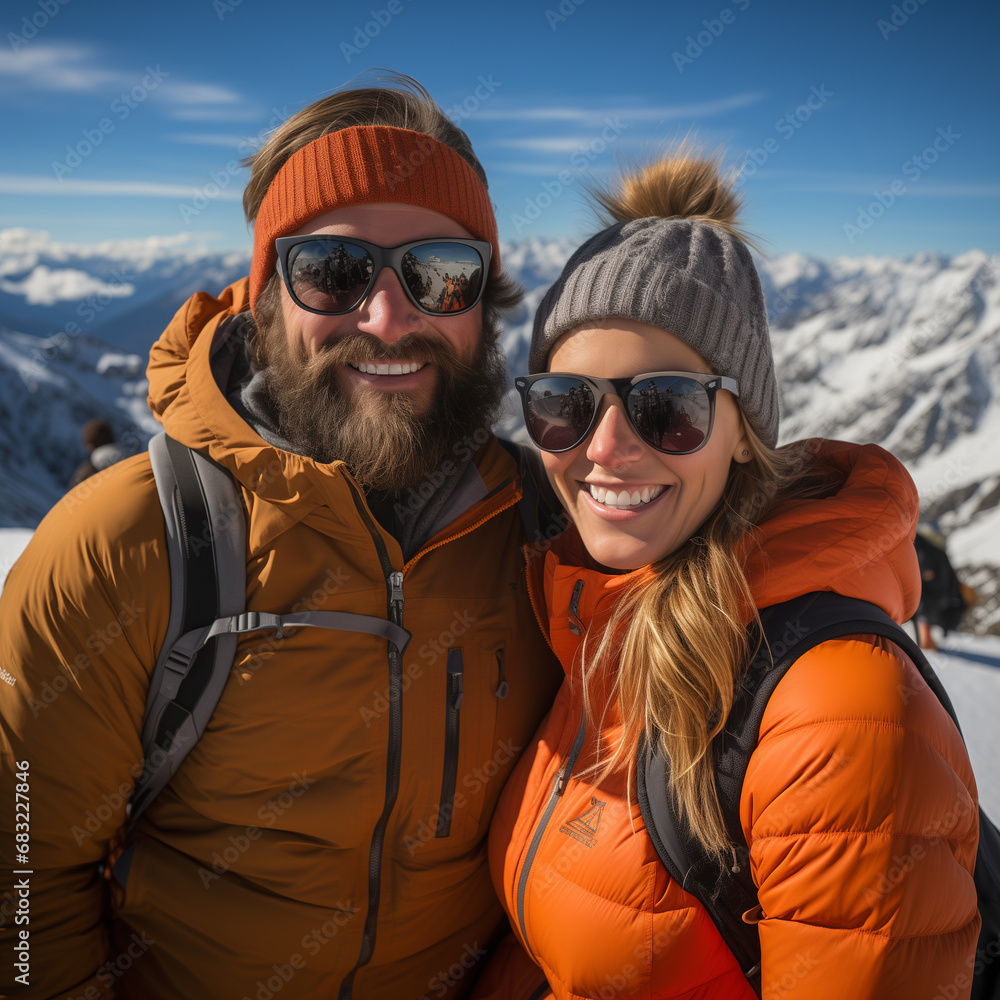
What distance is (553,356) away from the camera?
2309 mm

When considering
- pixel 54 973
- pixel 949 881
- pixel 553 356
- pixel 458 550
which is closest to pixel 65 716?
pixel 54 973

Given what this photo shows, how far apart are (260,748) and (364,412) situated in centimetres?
123

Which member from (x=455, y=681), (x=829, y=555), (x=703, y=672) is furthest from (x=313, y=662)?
(x=829, y=555)

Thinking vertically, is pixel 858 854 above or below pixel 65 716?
below

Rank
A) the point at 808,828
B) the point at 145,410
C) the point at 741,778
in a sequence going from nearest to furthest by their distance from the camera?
the point at 808,828
the point at 741,778
the point at 145,410

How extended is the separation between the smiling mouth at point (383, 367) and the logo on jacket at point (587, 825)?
1.66 metres

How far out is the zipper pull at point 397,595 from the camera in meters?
2.34

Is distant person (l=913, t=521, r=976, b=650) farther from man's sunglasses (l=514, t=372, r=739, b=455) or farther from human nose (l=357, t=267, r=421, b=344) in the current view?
human nose (l=357, t=267, r=421, b=344)

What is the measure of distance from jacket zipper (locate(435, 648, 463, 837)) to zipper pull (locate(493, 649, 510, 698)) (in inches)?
6.0

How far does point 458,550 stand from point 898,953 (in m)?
1.69

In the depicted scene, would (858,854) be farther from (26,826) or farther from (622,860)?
(26,826)

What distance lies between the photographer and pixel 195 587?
217 cm

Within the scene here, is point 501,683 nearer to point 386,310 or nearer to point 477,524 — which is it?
point 477,524

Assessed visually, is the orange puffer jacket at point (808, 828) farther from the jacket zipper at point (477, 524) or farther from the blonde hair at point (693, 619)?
the jacket zipper at point (477, 524)
